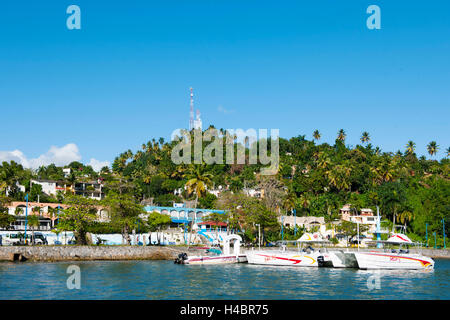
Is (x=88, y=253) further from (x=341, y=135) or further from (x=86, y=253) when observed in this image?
(x=341, y=135)

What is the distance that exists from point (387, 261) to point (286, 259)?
12.1 metres

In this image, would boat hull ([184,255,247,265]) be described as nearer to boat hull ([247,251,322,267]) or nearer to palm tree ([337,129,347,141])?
boat hull ([247,251,322,267])

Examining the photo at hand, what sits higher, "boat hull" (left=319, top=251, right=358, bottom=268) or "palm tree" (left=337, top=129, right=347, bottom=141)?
"palm tree" (left=337, top=129, right=347, bottom=141)

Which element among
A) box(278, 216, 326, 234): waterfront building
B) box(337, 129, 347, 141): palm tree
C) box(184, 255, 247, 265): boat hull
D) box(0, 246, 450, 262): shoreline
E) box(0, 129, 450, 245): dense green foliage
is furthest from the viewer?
box(337, 129, 347, 141): palm tree

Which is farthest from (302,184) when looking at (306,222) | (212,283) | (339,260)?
(212,283)

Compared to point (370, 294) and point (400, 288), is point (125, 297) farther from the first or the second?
point (400, 288)

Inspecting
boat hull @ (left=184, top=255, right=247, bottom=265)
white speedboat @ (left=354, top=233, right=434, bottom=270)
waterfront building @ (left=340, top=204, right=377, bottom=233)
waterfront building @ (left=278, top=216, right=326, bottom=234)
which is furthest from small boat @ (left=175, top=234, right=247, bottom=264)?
waterfront building @ (left=340, top=204, right=377, bottom=233)

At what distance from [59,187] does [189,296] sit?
331 feet

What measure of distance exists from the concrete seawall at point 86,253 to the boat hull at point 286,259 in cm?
1325

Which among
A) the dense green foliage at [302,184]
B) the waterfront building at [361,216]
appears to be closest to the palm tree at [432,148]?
the dense green foliage at [302,184]

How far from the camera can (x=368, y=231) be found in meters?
99.7

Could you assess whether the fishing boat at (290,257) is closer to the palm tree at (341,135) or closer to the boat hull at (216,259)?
the boat hull at (216,259)

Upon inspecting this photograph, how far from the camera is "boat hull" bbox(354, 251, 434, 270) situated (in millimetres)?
53906

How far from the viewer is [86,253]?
62281 millimetres
